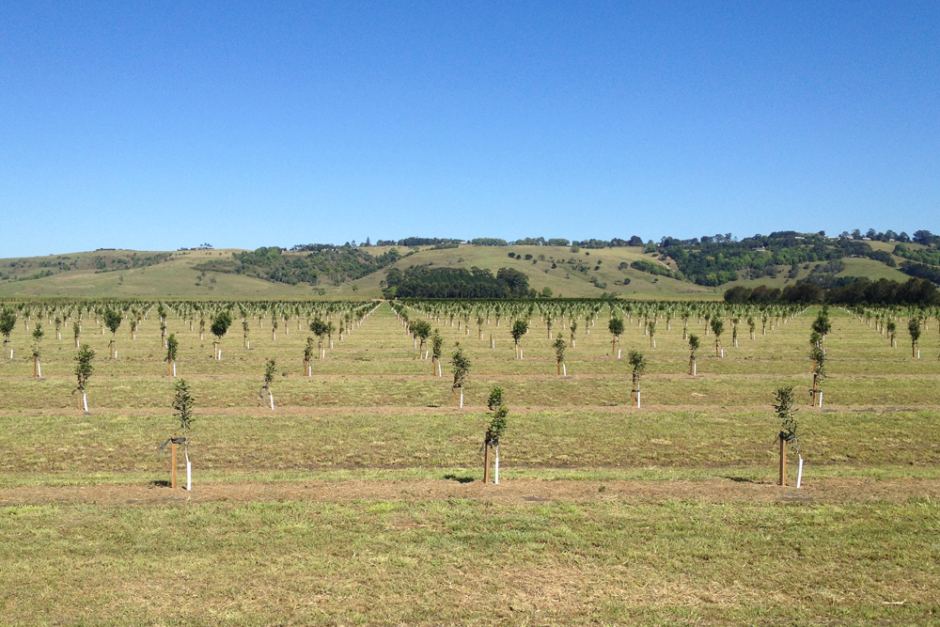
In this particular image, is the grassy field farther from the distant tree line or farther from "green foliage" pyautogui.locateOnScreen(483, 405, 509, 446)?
the distant tree line

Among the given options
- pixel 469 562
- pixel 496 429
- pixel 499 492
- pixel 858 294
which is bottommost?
pixel 469 562

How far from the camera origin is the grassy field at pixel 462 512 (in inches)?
545

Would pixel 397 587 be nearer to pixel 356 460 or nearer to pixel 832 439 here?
pixel 356 460

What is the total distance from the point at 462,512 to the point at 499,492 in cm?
234

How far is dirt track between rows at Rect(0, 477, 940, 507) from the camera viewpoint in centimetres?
2012

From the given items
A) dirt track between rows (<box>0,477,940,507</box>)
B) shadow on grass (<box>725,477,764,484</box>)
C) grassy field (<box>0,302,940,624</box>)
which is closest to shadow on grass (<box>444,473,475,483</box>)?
grassy field (<box>0,302,940,624</box>)

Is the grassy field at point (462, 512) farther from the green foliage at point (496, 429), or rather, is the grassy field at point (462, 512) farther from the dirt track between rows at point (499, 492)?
the green foliage at point (496, 429)

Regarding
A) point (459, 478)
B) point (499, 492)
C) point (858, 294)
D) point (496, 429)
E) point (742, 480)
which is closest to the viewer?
point (499, 492)

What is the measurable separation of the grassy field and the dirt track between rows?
0.38ft

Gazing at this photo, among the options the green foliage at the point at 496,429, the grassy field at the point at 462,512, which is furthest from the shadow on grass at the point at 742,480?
the green foliage at the point at 496,429

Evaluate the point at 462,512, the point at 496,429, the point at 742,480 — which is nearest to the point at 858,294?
the point at 742,480

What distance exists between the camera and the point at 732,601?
1386 cm

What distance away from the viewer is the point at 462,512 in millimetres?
18938

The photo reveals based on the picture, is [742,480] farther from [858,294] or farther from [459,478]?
[858,294]
